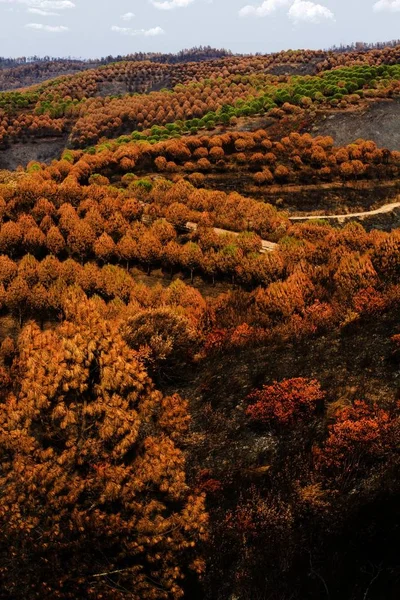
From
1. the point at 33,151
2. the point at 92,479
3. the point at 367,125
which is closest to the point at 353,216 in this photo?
the point at 367,125

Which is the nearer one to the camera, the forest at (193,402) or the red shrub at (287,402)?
the forest at (193,402)

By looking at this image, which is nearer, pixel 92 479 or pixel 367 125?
pixel 92 479

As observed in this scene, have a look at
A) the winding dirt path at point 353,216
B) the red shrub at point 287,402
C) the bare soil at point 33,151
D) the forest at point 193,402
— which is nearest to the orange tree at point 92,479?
the forest at point 193,402

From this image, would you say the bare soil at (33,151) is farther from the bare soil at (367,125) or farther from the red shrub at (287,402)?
the red shrub at (287,402)

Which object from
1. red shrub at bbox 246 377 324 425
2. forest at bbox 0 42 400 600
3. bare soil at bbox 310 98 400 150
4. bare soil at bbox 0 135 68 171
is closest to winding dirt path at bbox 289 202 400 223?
forest at bbox 0 42 400 600

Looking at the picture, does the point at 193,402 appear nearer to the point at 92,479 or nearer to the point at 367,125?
the point at 92,479

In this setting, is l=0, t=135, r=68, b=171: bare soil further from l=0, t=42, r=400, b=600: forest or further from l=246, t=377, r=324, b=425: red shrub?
l=246, t=377, r=324, b=425: red shrub
